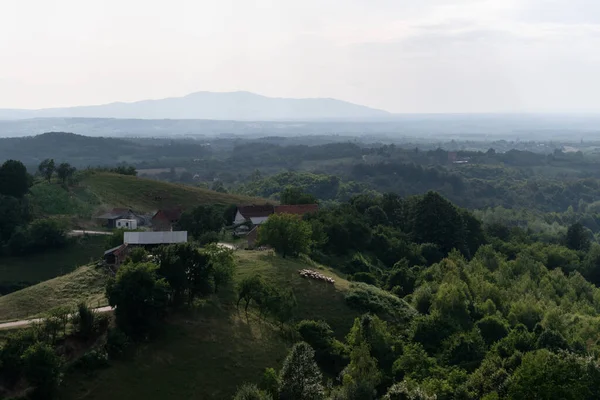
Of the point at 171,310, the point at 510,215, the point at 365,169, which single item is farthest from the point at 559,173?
the point at 171,310

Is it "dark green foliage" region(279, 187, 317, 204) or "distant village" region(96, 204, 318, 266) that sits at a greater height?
"dark green foliage" region(279, 187, 317, 204)

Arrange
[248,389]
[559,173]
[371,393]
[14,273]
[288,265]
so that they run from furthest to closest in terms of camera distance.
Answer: [559,173]
[14,273]
[288,265]
[371,393]
[248,389]

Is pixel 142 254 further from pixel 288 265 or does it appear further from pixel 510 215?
pixel 510 215

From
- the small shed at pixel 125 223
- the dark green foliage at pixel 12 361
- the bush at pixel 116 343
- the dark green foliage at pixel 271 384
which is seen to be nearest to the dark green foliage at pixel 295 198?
the small shed at pixel 125 223

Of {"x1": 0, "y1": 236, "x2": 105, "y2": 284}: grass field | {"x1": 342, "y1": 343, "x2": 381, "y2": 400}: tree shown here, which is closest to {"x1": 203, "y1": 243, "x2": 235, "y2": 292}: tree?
{"x1": 342, "y1": 343, "x2": 381, "y2": 400}: tree

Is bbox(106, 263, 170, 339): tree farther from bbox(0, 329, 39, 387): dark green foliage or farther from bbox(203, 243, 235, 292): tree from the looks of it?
bbox(0, 329, 39, 387): dark green foliage

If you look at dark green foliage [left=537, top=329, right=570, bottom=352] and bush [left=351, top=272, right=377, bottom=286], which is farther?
bush [left=351, top=272, right=377, bottom=286]

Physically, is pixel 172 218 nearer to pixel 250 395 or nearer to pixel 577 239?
pixel 250 395
